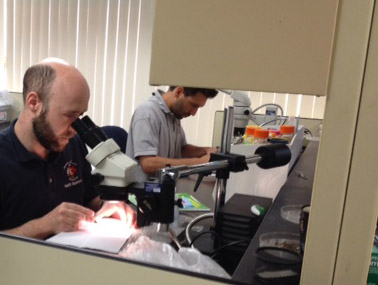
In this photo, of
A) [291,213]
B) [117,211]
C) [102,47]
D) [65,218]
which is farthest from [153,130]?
[102,47]

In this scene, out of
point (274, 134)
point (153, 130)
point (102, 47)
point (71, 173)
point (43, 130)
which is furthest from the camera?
point (102, 47)

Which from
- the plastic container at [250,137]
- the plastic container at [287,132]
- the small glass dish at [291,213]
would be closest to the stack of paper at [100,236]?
the small glass dish at [291,213]

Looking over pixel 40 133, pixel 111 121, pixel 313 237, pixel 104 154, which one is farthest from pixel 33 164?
pixel 111 121

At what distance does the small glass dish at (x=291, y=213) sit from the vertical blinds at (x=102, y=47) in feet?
7.04

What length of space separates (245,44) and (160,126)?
164 cm

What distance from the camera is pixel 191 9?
511 mm

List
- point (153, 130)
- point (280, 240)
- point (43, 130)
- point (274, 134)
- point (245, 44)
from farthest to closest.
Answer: point (153, 130), point (274, 134), point (43, 130), point (280, 240), point (245, 44)

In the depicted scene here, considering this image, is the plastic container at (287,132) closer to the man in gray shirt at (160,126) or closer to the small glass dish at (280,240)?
the man in gray shirt at (160,126)

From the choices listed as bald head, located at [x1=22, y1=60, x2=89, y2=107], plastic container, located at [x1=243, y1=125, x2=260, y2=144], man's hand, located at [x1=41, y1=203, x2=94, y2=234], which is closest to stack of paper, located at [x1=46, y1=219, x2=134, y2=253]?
man's hand, located at [x1=41, y1=203, x2=94, y2=234]

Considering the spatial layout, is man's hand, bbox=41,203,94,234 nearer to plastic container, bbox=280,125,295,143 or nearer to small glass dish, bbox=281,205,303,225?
small glass dish, bbox=281,205,303,225

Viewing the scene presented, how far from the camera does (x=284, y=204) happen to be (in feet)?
3.99

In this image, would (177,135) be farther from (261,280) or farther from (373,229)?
(373,229)

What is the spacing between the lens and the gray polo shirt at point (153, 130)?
6.66ft

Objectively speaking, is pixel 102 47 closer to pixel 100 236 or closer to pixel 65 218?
pixel 65 218
